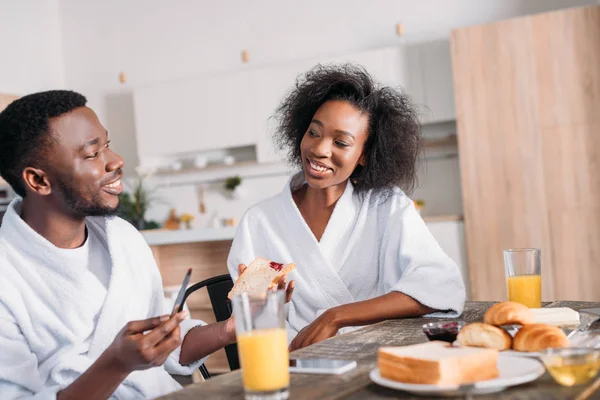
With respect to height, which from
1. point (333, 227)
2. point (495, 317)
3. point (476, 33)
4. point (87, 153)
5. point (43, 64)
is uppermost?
point (43, 64)

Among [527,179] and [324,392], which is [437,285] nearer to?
[324,392]

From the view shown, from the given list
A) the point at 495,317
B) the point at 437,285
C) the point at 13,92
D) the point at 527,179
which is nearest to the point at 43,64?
the point at 13,92

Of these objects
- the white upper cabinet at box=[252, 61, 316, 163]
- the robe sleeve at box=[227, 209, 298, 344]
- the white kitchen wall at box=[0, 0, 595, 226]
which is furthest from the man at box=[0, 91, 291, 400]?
the white upper cabinet at box=[252, 61, 316, 163]

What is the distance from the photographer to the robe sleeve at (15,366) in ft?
4.73

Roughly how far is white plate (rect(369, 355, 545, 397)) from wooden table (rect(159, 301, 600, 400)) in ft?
0.04

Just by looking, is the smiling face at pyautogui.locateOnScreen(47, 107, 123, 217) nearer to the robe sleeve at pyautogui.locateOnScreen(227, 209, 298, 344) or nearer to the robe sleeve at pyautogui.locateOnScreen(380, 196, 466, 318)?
the robe sleeve at pyautogui.locateOnScreen(227, 209, 298, 344)

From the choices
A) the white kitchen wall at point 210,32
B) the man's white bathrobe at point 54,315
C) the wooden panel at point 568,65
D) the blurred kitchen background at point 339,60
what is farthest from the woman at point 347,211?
the white kitchen wall at point 210,32

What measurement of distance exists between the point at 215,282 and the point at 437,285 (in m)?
0.69

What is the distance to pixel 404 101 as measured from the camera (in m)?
2.26

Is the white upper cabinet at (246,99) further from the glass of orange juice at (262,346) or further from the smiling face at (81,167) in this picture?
the glass of orange juice at (262,346)

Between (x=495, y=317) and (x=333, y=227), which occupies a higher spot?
(x=333, y=227)

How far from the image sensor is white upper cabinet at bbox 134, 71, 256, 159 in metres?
5.96

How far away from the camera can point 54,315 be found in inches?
62.4

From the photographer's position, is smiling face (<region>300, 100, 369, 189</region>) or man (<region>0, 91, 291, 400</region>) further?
smiling face (<region>300, 100, 369, 189</region>)
